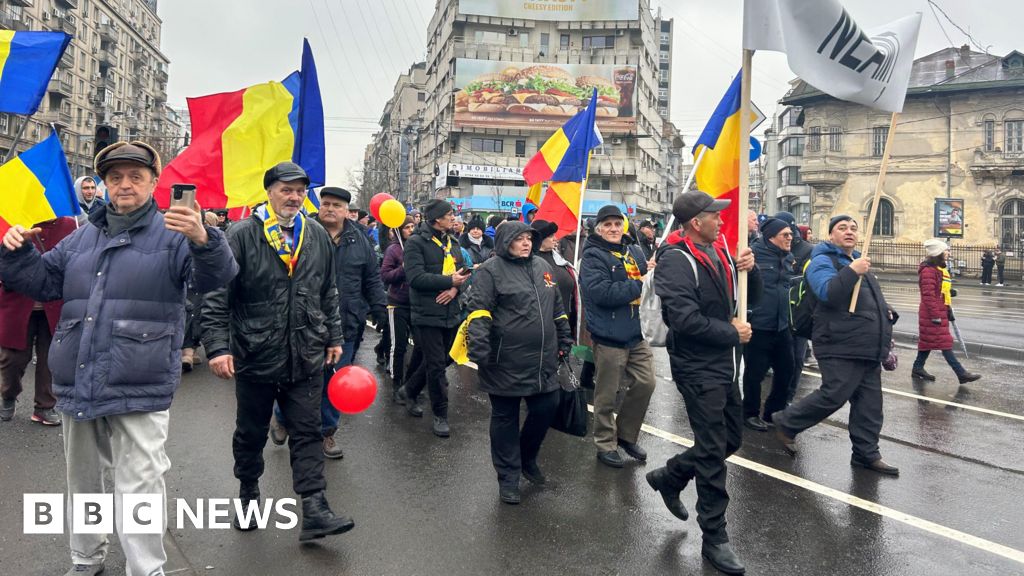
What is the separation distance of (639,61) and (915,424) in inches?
2454

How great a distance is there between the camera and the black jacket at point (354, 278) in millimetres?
5965

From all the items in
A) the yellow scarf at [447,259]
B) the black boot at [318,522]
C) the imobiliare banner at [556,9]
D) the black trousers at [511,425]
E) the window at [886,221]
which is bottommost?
the black boot at [318,522]

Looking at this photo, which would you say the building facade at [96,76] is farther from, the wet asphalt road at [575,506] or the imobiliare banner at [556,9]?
the wet asphalt road at [575,506]

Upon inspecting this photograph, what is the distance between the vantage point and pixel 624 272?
5.51 metres

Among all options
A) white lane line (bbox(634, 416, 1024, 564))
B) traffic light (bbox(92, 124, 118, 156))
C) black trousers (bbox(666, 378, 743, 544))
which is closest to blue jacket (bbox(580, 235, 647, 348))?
white lane line (bbox(634, 416, 1024, 564))

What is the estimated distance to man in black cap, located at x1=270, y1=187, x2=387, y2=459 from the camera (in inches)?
228

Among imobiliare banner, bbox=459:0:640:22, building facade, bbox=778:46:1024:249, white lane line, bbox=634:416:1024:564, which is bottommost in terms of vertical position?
white lane line, bbox=634:416:1024:564

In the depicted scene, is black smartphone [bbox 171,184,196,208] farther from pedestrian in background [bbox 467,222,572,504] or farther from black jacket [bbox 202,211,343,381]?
pedestrian in background [bbox 467,222,572,504]

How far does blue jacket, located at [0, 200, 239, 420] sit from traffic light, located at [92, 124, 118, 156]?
47 cm

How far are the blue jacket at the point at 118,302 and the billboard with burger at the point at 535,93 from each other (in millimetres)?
57827

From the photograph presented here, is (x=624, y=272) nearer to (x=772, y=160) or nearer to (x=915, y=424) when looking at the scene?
(x=915, y=424)

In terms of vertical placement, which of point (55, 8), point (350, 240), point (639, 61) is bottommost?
point (350, 240)

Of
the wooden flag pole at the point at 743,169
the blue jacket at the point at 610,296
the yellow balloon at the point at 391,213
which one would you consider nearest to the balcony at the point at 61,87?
the yellow balloon at the point at 391,213

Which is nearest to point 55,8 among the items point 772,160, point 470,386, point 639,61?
point 639,61
